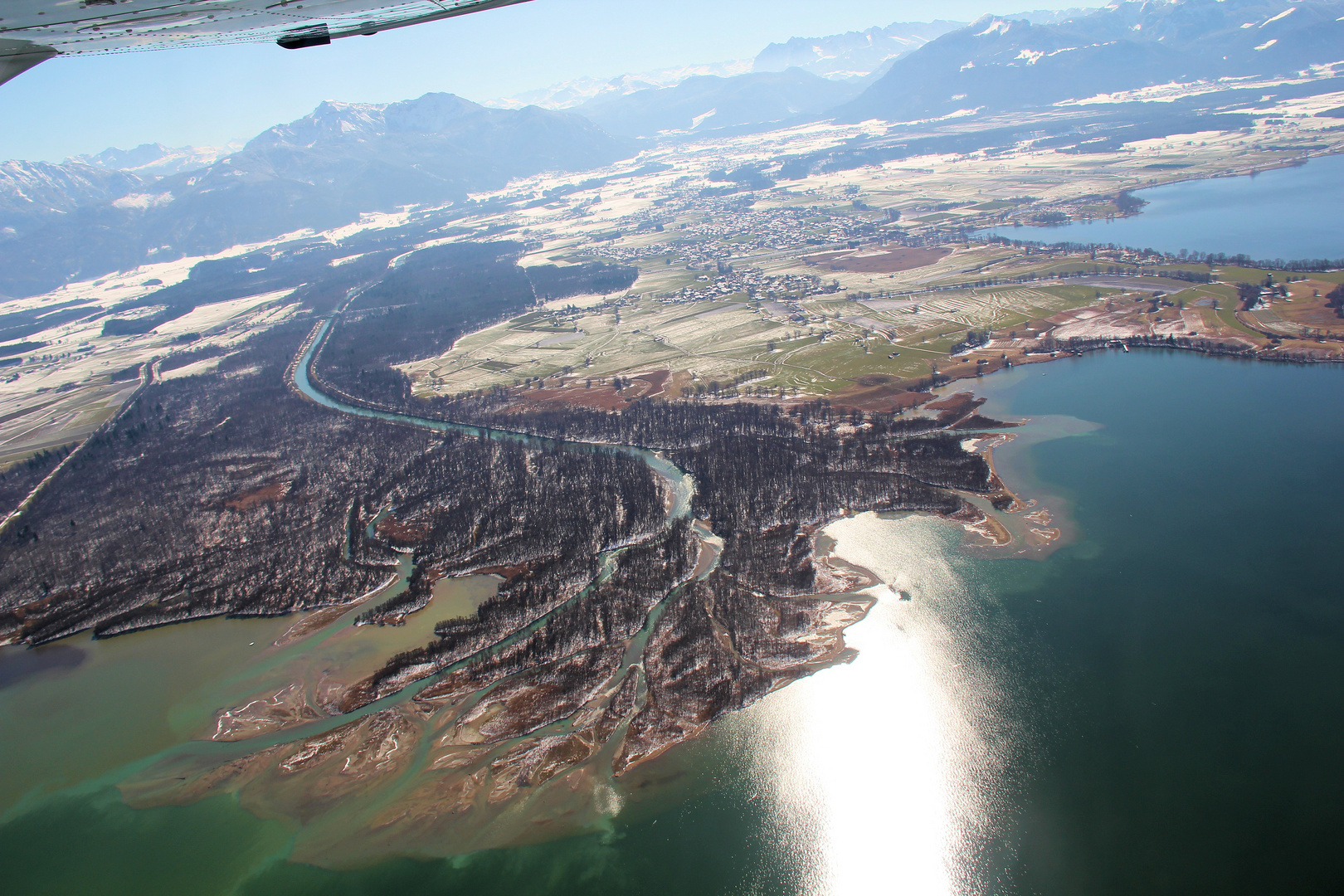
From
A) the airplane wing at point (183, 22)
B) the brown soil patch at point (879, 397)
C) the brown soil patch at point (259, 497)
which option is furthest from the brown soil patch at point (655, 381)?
the airplane wing at point (183, 22)

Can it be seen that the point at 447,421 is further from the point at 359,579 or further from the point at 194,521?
the point at 359,579

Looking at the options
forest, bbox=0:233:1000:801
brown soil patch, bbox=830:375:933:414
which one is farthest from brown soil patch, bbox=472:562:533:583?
brown soil patch, bbox=830:375:933:414

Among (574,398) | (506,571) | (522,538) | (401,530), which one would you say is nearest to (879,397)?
(574,398)

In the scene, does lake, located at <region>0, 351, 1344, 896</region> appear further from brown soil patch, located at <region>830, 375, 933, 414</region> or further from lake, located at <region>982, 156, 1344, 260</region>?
lake, located at <region>982, 156, 1344, 260</region>

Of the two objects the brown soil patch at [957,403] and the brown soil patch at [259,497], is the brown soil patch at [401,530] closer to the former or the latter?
the brown soil patch at [259,497]

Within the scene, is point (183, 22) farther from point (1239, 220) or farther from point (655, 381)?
point (1239, 220)

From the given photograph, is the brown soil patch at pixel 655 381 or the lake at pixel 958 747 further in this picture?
the brown soil patch at pixel 655 381

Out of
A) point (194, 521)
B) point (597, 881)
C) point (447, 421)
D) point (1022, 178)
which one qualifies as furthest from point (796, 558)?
point (1022, 178)
